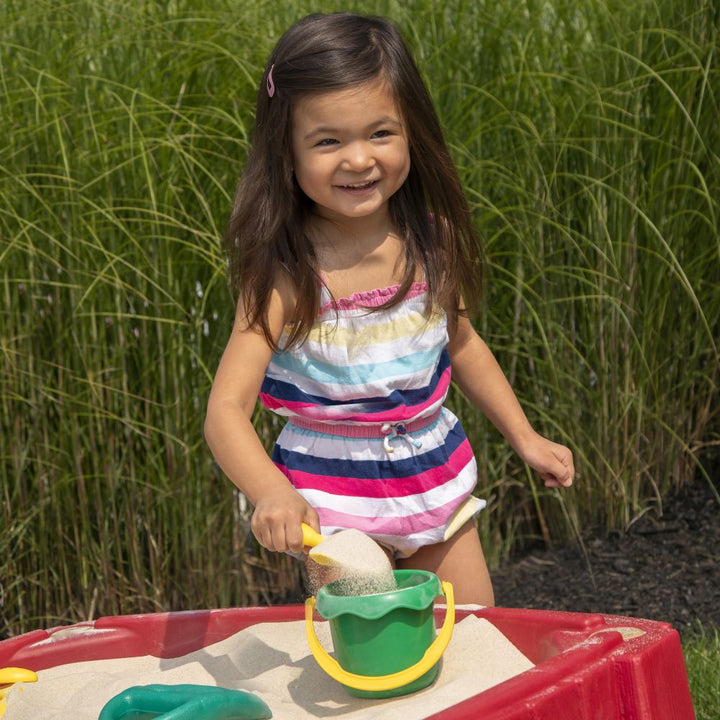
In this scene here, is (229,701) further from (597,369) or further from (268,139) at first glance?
(597,369)

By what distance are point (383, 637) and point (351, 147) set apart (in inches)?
28.0

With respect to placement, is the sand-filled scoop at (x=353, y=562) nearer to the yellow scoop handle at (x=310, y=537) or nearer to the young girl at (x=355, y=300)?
the yellow scoop handle at (x=310, y=537)

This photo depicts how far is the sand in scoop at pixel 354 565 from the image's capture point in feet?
4.87

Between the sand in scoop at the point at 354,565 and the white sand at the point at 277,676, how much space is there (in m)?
0.15

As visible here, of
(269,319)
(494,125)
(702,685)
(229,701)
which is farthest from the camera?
(494,125)

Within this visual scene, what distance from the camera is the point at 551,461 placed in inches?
76.7

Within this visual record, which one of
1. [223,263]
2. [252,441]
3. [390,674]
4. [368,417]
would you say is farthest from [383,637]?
[223,263]

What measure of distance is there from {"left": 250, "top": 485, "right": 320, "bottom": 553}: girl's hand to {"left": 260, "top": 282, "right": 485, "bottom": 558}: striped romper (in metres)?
0.34

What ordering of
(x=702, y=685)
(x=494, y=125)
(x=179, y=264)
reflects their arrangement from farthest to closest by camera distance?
(x=494, y=125) < (x=179, y=264) < (x=702, y=685)

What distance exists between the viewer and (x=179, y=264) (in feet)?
8.76

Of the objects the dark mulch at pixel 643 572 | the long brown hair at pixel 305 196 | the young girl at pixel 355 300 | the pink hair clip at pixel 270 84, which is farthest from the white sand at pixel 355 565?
the dark mulch at pixel 643 572

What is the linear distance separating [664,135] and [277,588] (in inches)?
57.9

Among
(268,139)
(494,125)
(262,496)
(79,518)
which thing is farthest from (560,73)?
(262,496)

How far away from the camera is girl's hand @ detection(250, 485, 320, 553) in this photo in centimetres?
147
